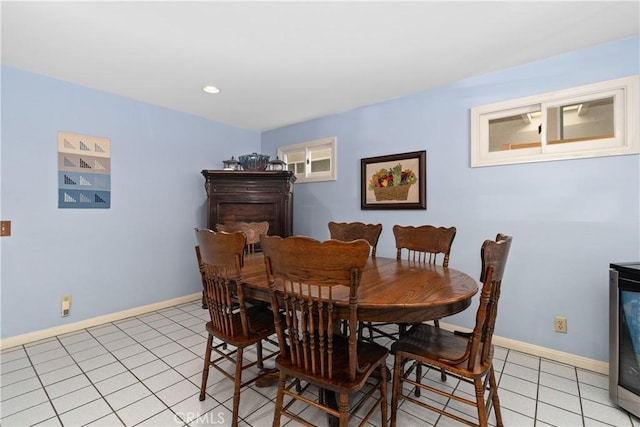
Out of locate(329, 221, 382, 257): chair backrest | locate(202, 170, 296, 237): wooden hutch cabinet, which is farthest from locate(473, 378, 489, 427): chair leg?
locate(202, 170, 296, 237): wooden hutch cabinet

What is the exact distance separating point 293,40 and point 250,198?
1895 mm

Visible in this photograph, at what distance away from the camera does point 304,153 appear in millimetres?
4035

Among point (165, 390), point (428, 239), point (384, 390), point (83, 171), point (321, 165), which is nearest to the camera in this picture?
point (384, 390)

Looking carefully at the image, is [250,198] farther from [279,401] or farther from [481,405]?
[481,405]

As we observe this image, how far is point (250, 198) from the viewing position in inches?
138

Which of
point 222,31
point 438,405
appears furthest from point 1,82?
point 438,405

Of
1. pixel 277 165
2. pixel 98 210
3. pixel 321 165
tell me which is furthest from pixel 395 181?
pixel 98 210

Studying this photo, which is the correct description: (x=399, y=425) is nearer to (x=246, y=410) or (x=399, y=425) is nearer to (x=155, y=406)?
(x=246, y=410)

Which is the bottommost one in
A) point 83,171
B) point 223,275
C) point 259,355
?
point 259,355

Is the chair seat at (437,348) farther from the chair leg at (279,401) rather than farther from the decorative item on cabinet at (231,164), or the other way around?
the decorative item on cabinet at (231,164)

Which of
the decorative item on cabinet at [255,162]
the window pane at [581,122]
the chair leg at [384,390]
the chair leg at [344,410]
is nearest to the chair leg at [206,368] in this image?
the chair leg at [344,410]

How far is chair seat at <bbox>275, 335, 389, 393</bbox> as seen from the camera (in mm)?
1200

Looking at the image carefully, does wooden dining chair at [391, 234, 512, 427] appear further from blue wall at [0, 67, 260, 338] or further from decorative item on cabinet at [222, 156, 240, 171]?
blue wall at [0, 67, 260, 338]

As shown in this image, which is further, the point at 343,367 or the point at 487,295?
the point at 343,367
